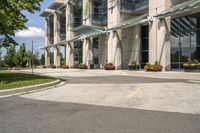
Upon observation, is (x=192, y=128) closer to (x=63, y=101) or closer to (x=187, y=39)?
(x=63, y=101)

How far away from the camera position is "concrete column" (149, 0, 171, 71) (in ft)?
105

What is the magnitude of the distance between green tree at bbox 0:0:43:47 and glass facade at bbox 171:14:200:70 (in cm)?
1805

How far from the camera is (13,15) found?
1989 centimetres

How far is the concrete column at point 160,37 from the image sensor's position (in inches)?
1259

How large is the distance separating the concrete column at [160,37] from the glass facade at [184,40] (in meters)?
1.41

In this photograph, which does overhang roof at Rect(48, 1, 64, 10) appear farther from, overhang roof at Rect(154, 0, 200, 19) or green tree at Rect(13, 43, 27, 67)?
overhang roof at Rect(154, 0, 200, 19)

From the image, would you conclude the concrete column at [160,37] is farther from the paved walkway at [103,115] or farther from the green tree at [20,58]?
the green tree at [20,58]

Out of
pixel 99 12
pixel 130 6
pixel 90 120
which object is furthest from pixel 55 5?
pixel 90 120

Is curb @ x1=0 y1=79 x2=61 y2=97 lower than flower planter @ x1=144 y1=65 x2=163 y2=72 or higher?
lower

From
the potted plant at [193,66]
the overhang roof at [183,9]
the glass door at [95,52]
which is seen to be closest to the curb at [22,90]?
the overhang roof at [183,9]

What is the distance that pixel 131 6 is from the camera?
42.5 metres

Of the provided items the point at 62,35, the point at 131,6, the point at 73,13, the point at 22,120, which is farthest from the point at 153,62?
the point at 62,35

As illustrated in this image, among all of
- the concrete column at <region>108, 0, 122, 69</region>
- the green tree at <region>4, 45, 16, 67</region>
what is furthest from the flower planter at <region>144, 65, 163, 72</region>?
the green tree at <region>4, 45, 16, 67</region>

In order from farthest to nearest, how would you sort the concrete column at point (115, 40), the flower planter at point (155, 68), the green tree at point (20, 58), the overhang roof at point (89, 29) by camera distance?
1. the green tree at point (20, 58)
2. the overhang roof at point (89, 29)
3. the concrete column at point (115, 40)
4. the flower planter at point (155, 68)
